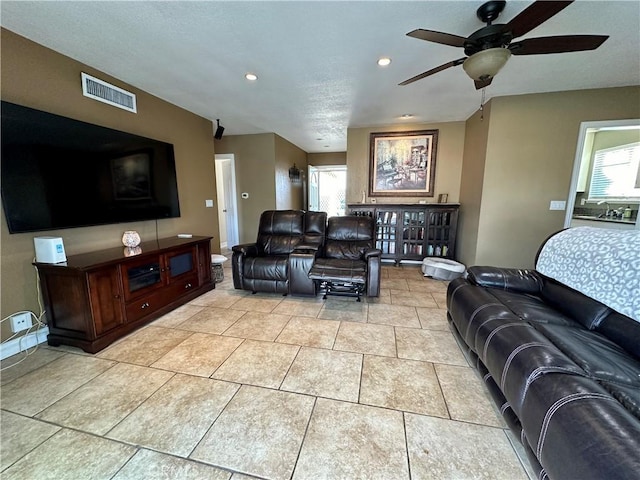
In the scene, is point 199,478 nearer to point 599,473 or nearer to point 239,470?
point 239,470

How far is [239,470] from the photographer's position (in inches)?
45.1

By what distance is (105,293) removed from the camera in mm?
2086

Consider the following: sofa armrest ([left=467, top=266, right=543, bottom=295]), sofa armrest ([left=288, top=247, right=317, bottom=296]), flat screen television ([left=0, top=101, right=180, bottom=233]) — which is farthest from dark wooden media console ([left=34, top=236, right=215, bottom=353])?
sofa armrest ([left=467, top=266, right=543, bottom=295])

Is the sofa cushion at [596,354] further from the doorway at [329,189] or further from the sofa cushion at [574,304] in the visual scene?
the doorway at [329,189]

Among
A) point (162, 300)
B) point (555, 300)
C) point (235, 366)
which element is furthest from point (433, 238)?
point (162, 300)

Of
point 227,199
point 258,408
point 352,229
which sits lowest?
point 258,408

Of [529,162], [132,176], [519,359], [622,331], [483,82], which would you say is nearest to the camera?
[519,359]

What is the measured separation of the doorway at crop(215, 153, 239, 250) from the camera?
17.6 feet

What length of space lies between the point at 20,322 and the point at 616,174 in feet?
25.2

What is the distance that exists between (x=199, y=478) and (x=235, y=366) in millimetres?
751

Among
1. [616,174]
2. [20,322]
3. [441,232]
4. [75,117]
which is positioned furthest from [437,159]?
[20,322]

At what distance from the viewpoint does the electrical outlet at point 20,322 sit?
2014 millimetres

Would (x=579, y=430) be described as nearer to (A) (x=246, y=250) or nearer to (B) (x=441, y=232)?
(A) (x=246, y=250)

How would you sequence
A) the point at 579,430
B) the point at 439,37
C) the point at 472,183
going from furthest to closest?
the point at 472,183, the point at 439,37, the point at 579,430
